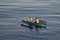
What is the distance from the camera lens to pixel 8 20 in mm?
51469

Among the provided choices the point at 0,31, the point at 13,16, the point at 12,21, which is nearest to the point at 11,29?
the point at 0,31

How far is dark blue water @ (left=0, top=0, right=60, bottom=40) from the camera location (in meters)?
41.8

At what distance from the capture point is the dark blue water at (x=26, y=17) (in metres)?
41.8

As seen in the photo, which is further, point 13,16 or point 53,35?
point 13,16

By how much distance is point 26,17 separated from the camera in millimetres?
54438

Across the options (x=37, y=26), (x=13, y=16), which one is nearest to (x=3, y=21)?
(x=13, y=16)

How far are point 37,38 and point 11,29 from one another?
6.39 meters

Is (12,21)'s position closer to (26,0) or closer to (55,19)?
(55,19)

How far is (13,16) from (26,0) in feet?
73.9

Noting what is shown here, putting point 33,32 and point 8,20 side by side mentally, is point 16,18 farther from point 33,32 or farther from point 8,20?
point 33,32

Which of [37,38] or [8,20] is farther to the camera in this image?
[8,20]

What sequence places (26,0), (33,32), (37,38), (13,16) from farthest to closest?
(26,0) < (13,16) < (33,32) < (37,38)

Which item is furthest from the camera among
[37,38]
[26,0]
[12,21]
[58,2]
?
[26,0]

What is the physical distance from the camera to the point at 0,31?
44.1 m
